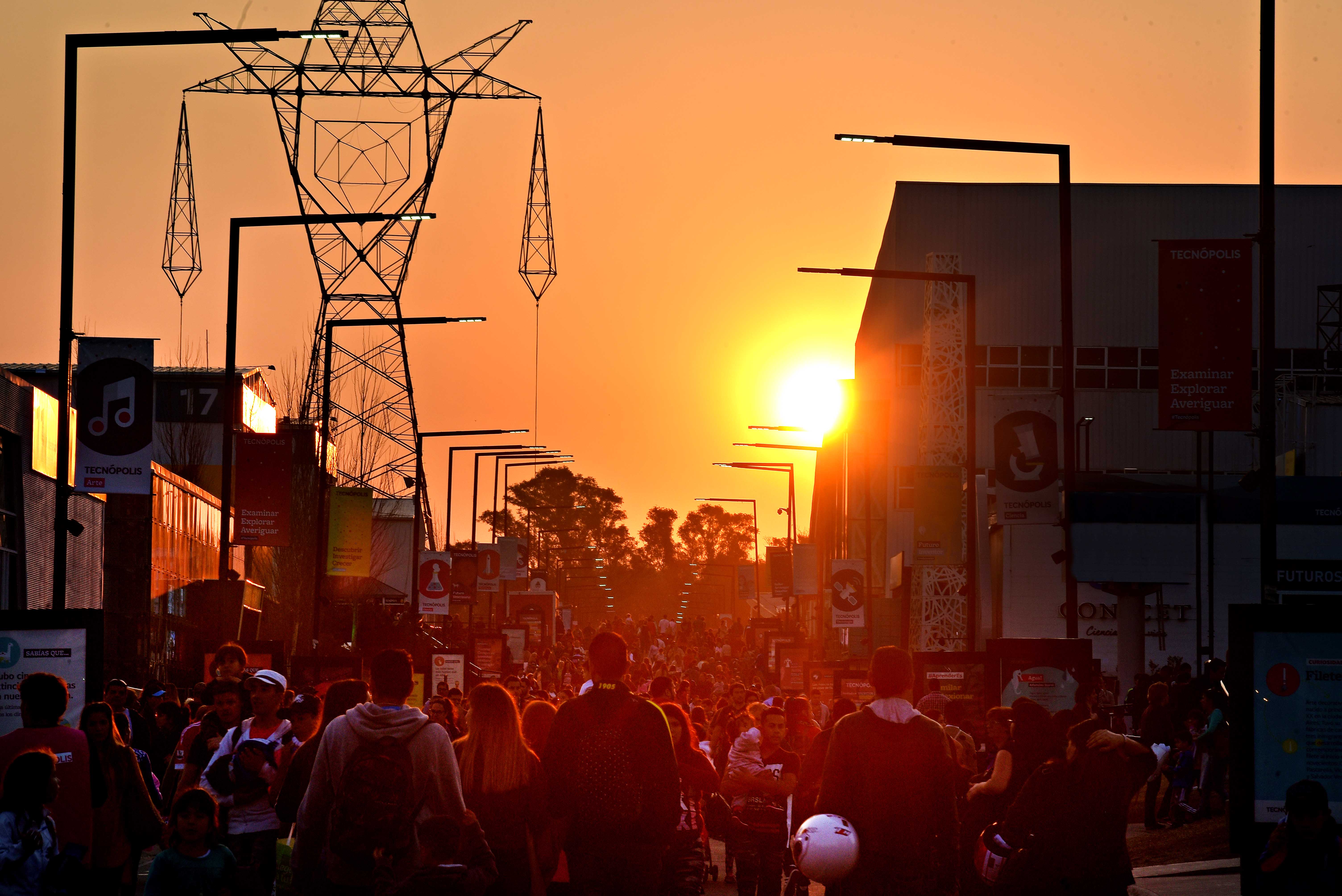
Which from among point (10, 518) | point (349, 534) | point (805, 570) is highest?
point (10, 518)

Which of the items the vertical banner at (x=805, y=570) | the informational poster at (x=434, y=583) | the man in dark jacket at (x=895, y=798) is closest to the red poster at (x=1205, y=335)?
the man in dark jacket at (x=895, y=798)

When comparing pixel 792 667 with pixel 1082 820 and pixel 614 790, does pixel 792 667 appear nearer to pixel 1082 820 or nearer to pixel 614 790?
pixel 1082 820

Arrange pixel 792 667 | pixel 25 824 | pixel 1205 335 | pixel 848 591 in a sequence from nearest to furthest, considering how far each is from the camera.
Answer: pixel 25 824 < pixel 1205 335 < pixel 792 667 < pixel 848 591

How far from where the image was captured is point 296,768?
28.9 feet

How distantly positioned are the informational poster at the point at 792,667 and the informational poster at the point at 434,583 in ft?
26.2

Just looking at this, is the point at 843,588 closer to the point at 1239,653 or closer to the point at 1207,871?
the point at 1207,871

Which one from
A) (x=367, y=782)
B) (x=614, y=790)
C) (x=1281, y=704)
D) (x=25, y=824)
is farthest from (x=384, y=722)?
(x=1281, y=704)

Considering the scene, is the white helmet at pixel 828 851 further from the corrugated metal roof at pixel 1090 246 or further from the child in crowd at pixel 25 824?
the corrugated metal roof at pixel 1090 246

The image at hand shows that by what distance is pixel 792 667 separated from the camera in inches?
1433

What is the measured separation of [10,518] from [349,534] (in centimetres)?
657

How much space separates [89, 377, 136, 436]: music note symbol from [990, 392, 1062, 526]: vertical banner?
10.5 metres

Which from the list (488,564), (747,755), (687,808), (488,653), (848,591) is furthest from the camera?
(488,564)

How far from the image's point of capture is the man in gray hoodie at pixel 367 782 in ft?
25.1

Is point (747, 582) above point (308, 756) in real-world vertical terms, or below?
above
